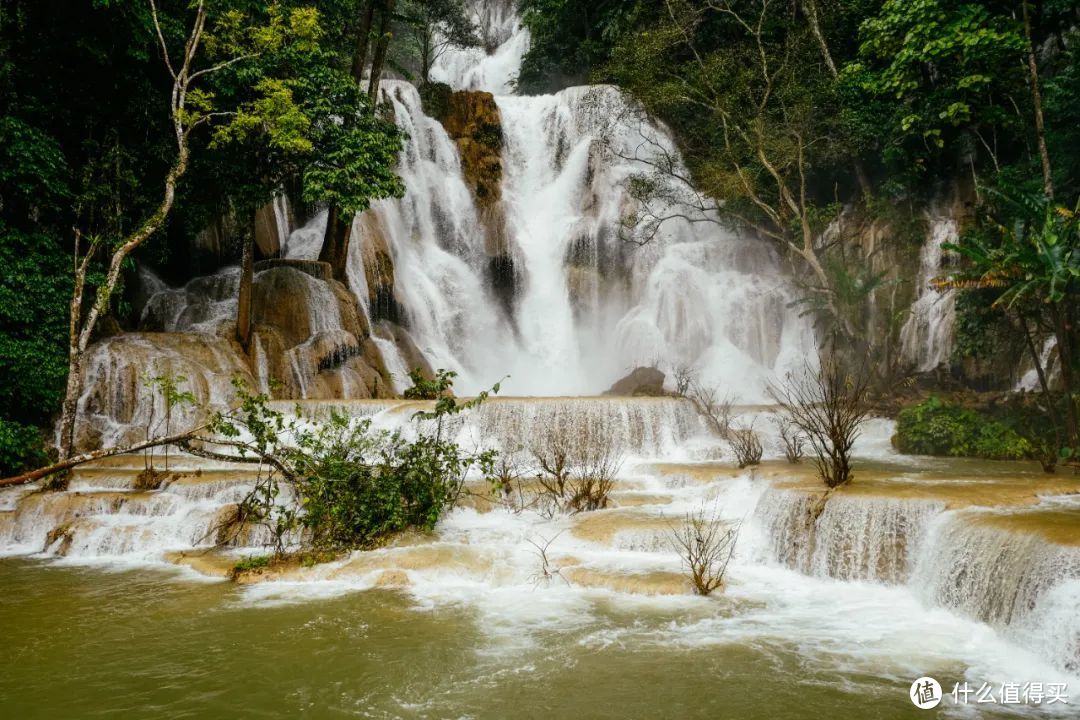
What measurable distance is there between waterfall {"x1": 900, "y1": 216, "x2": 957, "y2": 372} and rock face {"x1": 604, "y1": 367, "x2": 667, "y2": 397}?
6188mm

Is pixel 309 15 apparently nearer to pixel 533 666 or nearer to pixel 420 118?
pixel 420 118

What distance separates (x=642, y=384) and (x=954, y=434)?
23.1 ft

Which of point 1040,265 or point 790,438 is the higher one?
point 1040,265

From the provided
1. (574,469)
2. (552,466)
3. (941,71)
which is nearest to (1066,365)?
(574,469)

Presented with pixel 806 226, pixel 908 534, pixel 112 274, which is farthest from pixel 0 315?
pixel 806 226

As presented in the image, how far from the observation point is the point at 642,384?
58.1ft

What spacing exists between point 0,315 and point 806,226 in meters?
17.3

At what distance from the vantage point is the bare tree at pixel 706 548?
7105mm

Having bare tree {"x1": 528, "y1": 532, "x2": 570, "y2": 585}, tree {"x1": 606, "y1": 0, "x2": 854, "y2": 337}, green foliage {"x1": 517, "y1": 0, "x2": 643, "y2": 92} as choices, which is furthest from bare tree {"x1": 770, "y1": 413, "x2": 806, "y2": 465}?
green foliage {"x1": 517, "y1": 0, "x2": 643, "y2": 92}

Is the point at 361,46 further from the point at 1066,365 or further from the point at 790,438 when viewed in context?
the point at 1066,365

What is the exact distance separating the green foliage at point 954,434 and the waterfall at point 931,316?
365 cm

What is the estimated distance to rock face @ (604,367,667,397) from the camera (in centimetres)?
1733

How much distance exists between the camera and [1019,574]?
5781 mm

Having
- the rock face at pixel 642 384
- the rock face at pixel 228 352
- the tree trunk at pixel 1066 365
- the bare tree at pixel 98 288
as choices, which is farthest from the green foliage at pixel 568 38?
the tree trunk at pixel 1066 365
